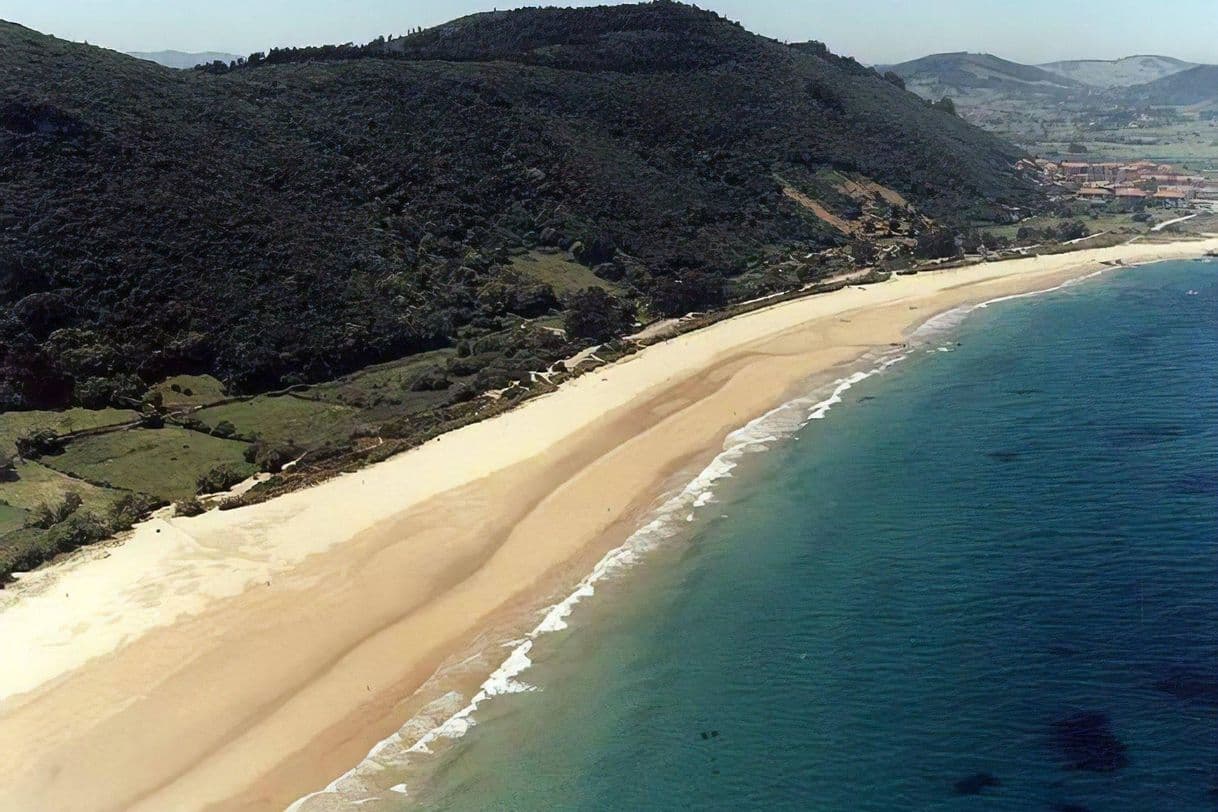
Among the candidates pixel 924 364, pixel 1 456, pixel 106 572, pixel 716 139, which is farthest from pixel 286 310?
pixel 716 139

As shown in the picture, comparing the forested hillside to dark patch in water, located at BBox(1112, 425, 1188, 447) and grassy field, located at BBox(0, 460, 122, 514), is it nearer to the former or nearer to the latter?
grassy field, located at BBox(0, 460, 122, 514)

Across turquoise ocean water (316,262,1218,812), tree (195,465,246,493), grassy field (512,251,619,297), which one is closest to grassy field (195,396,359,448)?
tree (195,465,246,493)

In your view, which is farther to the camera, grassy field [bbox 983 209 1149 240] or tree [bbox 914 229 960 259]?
grassy field [bbox 983 209 1149 240]

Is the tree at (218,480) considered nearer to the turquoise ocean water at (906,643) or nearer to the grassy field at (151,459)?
the grassy field at (151,459)

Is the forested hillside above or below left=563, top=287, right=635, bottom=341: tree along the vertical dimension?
above

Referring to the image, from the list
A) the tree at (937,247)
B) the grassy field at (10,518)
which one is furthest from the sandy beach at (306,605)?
the tree at (937,247)
